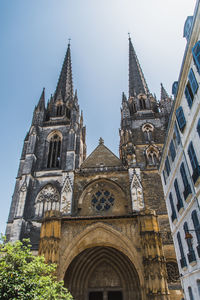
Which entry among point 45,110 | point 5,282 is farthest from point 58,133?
point 5,282

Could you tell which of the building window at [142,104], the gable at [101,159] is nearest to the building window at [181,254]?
the gable at [101,159]

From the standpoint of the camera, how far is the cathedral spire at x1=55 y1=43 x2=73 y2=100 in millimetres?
30812

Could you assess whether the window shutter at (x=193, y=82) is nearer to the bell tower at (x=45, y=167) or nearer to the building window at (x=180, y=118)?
the building window at (x=180, y=118)

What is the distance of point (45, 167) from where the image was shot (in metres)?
23.0

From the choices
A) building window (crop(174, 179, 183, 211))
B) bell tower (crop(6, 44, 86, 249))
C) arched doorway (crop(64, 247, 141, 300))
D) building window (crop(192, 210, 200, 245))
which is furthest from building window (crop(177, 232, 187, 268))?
bell tower (crop(6, 44, 86, 249))

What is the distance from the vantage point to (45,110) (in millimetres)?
28547

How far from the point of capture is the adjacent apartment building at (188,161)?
8211 mm

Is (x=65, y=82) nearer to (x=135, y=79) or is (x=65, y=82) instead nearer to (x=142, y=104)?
(x=135, y=79)

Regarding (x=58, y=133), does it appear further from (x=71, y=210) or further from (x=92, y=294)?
(x=92, y=294)

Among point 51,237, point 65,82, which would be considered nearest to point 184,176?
point 51,237

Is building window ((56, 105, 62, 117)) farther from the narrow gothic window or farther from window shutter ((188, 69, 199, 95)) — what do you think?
window shutter ((188, 69, 199, 95))

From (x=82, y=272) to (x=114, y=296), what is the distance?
8.01 ft

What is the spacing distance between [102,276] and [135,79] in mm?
24679

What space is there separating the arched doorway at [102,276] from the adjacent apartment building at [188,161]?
4.90 metres
